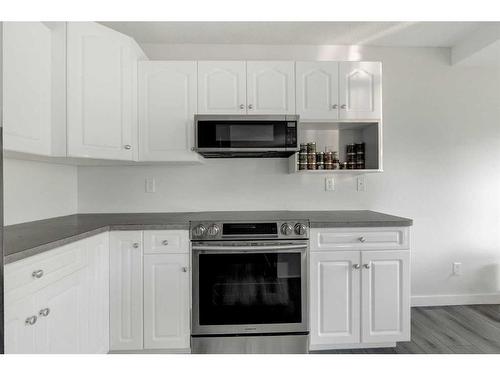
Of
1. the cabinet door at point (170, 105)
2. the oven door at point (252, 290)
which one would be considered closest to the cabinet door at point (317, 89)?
the cabinet door at point (170, 105)

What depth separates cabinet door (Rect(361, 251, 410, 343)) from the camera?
6.45ft

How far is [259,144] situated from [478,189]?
7.20 ft

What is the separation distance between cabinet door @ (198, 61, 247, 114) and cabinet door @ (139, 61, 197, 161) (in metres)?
0.06

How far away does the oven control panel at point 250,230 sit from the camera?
6.32ft

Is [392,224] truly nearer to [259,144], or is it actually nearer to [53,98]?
[259,144]

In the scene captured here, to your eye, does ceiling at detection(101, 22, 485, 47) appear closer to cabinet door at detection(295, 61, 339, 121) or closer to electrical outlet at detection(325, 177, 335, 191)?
cabinet door at detection(295, 61, 339, 121)

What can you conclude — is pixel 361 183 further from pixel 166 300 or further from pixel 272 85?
pixel 166 300

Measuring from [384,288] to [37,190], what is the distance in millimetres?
2492

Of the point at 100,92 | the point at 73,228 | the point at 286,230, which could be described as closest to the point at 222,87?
the point at 100,92

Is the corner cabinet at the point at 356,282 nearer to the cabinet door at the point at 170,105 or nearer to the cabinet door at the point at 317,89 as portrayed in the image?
the cabinet door at the point at 317,89

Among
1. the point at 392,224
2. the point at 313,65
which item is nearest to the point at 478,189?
the point at 392,224

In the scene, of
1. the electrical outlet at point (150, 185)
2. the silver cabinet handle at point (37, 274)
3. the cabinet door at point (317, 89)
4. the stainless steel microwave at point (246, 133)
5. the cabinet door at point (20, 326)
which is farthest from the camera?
the electrical outlet at point (150, 185)

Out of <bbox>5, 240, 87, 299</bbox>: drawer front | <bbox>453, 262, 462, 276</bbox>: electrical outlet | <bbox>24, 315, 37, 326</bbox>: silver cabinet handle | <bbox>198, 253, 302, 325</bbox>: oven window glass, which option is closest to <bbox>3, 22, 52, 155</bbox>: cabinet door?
<bbox>5, 240, 87, 299</bbox>: drawer front

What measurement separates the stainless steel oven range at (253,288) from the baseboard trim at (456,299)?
144 cm
